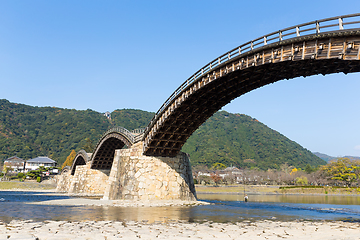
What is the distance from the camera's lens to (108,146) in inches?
2336

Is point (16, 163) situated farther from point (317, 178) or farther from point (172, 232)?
point (172, 232)

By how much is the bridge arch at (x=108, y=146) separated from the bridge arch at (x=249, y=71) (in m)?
11.4

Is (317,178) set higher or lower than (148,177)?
lower

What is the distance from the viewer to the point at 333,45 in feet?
58.4

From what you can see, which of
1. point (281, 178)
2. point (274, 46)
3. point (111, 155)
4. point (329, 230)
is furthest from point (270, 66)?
point (281, 178)

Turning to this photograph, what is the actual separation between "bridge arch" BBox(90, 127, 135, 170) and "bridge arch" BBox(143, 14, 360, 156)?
450 inches

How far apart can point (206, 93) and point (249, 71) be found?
643cm

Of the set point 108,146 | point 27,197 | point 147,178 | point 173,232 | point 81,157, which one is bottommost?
point 27,197

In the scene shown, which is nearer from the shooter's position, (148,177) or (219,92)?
(219,92)

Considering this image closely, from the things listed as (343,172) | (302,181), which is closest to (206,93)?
(343,172)

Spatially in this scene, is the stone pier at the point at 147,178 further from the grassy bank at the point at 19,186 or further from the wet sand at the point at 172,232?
the grassy bank at the point at 19,186

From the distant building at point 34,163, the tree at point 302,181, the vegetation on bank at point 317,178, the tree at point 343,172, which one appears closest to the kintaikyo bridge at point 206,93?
the vegetation on bank at point 317,178

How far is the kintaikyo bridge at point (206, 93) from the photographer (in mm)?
18281

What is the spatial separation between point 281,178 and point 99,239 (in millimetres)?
118595
